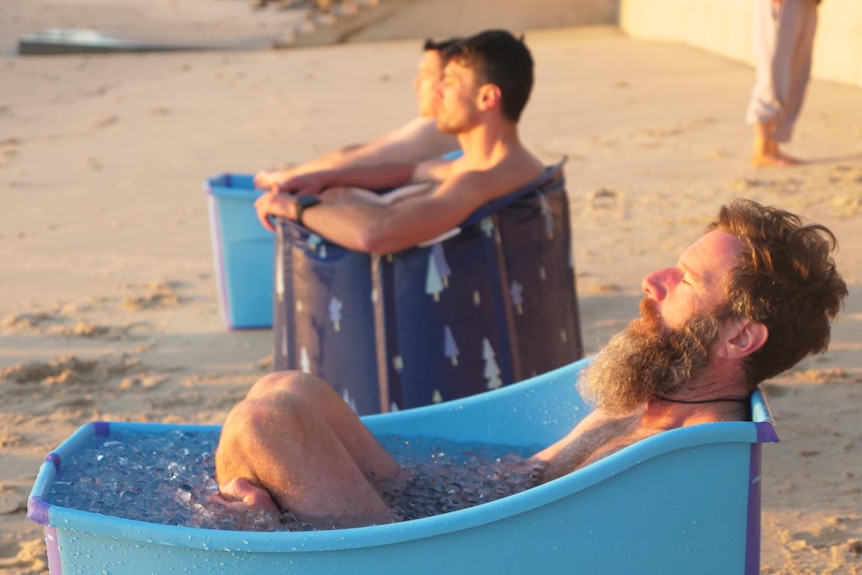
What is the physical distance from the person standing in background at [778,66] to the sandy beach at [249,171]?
10.1 inches

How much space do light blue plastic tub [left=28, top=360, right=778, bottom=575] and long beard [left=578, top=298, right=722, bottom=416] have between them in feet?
0.76

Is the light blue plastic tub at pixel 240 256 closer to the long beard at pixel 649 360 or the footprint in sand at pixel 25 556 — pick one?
the footprint in sand at pixel 25 556

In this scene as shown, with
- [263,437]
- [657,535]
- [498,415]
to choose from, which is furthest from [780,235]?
[263,437]

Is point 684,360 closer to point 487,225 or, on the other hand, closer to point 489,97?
point 487,225

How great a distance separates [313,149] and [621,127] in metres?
2.37

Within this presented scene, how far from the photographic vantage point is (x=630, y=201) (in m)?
6.69

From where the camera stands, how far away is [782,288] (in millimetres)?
2271

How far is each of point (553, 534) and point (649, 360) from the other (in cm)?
50

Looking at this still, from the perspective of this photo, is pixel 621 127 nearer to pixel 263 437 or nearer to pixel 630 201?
pixel 630 201

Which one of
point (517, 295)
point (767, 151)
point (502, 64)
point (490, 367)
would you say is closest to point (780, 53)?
point (767, 151)

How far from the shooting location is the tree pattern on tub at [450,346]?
3.38 meters

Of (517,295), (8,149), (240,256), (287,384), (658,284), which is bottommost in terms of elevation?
(8,149)

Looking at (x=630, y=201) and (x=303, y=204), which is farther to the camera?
(x=630, y=201)

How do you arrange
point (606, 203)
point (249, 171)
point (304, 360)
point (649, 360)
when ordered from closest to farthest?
point (649, 360) → point (304, 360) → point (606, 203) → point (249, 171)
